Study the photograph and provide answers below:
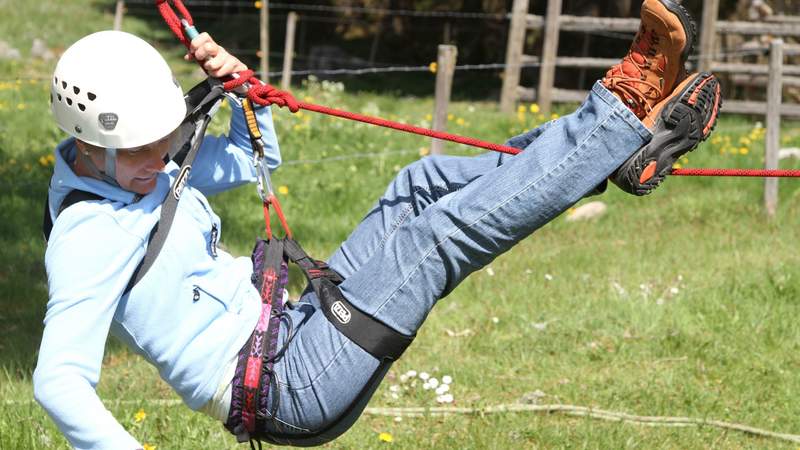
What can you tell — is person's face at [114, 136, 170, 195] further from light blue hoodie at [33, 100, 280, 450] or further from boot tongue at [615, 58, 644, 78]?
boot tongue at [615, 58, 644, 78]

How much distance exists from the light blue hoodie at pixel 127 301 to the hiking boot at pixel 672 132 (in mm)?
1300

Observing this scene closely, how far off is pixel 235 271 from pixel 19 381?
2.18 metres

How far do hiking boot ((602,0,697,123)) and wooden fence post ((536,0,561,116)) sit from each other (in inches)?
403

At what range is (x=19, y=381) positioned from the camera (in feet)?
16.4

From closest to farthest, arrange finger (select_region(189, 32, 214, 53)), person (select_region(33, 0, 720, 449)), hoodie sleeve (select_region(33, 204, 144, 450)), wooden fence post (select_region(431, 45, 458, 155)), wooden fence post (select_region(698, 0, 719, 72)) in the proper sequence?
hoodie sleeve (select_region(33, 204, 144, 450)), person (select_region(33, 0, 720, 449)), finger (select_region(189, 32, 214, 53)), wooden fence post (select_region(431, 45, 458, 155)), wooden fence post (select_region(698, 0, 719, 72))

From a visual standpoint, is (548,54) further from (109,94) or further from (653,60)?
(109,94)

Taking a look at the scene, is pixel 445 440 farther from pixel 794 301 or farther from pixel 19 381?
pixel 794 301

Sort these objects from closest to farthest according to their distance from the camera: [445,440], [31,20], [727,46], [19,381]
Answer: [445,440] → [19,381] → [727,46] → [31,20]

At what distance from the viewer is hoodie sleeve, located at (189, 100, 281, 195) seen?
3.71 metres

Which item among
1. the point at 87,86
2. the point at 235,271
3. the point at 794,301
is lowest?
the point at 794,301

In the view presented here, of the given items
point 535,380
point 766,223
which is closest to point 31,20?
point 766,223

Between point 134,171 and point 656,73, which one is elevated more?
point 656,73

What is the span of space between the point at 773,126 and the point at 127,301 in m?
6.91

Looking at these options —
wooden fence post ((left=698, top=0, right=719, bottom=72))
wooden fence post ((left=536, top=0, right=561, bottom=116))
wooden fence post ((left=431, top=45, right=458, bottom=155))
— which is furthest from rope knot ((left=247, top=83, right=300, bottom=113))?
wooden fence post ((left=698, top=0, right=719, bottom=72))
